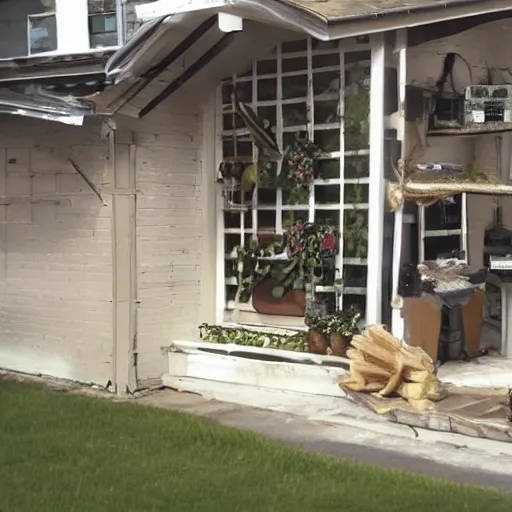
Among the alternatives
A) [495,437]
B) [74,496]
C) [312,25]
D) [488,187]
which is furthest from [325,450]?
[312,25]

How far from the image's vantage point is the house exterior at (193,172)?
24.6ft

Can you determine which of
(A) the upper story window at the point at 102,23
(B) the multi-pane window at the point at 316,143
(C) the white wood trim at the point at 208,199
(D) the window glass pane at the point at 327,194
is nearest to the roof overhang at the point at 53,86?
(C) the white wood trim at the point at 208,199

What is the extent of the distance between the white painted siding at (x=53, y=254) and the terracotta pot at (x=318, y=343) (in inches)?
77.9

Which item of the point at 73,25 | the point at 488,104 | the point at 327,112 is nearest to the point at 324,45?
the point at 327,112

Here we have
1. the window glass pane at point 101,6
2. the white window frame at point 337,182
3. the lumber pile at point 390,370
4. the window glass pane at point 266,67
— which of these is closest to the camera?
the lumber pile at point 390,370

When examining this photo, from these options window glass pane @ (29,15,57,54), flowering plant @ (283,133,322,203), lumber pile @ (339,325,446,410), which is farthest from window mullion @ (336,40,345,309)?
window glass pane @ (29,15,57,54)

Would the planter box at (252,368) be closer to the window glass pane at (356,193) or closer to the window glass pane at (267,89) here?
the window glass pane at (356,193)

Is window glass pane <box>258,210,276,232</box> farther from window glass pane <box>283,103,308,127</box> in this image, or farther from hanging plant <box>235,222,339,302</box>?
window glass pane <box>283,103,308,127</box>

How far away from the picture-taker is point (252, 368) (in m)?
8.12

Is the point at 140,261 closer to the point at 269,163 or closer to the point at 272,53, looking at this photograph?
the point at 269,163

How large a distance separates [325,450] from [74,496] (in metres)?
1.97

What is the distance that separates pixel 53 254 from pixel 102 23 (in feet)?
12.3

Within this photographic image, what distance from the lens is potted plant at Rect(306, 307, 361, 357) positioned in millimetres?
7688

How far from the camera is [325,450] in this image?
632 cm
